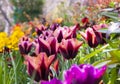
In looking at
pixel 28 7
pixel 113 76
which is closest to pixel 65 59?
pixel 113 76

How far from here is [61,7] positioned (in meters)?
9.90

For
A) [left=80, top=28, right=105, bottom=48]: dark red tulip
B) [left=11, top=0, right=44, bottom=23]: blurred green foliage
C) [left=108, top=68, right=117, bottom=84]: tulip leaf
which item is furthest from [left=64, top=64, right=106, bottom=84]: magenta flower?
[left=11, top=0, right=44, bottom=23]: blurred green foliage

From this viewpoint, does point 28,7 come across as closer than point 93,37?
No

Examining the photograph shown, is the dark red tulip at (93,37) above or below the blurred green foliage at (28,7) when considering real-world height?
below

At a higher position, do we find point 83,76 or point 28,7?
point 28,7

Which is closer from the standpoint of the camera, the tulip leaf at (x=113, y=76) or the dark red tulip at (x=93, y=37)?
the tulip leaf at (x=113, y=76)

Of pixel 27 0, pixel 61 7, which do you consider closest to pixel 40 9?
pixel 27 0

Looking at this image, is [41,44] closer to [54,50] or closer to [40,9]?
[54,50]

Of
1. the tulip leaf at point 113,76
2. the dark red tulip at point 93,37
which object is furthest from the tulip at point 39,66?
the dark red tulip at point 93,37

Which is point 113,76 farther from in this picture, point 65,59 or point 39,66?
point 39,66

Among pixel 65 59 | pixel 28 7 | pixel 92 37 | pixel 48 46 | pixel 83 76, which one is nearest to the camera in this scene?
pixel 83 76

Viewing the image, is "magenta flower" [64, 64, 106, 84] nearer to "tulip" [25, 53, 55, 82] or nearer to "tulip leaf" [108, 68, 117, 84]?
"tulip" [25, 53, 55, 82]

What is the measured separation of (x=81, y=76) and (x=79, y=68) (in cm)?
3

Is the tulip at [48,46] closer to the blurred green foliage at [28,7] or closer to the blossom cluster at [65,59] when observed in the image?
the blossom cluster at [65,59]
